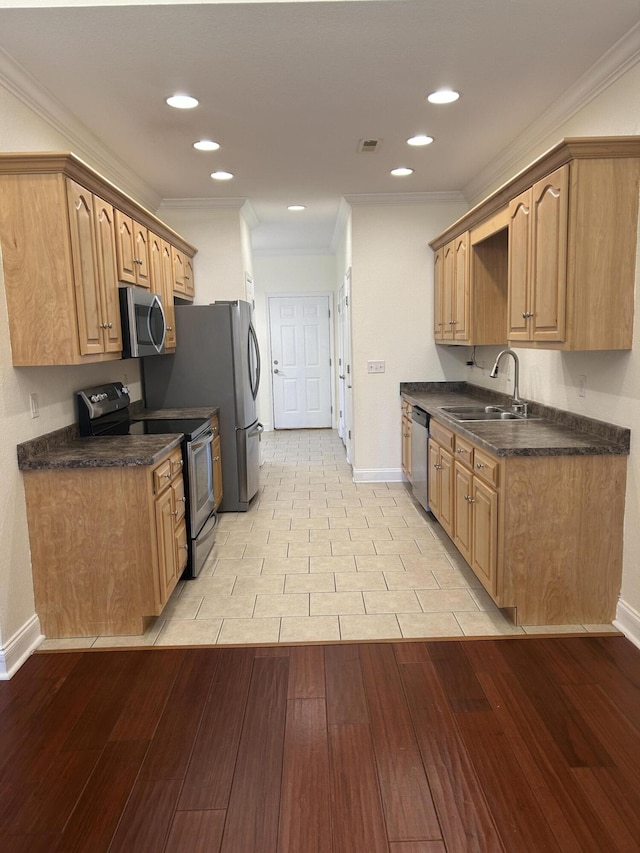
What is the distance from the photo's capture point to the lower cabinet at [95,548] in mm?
2734

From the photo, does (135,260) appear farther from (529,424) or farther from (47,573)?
(529,424)

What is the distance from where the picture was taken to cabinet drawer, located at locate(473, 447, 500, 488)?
112 inches

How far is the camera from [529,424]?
11.3ft

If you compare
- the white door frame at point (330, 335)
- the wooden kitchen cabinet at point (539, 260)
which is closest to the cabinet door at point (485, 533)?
the wooden kitchen cabinet at point (539, 260)

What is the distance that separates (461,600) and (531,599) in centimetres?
43

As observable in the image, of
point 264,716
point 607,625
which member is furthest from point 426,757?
point 607,625

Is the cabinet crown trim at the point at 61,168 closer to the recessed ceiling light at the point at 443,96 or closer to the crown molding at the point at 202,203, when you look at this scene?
the recessed ceiling light at the point at 443,96

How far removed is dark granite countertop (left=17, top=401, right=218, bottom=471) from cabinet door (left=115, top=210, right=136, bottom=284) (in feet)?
3.00

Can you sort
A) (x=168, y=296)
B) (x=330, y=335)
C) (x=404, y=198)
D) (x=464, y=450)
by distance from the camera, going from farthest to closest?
1. (x=330, y=335)
2. (x=404, y=198)
3. (x=168, y=296)
4. (x=464, y=450)

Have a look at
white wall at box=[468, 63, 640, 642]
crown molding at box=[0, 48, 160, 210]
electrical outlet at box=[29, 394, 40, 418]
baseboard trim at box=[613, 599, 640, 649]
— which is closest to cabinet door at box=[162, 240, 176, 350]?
crown molding at box=[0, 48, 160, 210]

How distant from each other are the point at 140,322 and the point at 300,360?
5.44 m

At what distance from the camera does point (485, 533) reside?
3014mm

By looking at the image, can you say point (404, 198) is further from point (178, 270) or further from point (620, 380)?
point (620, 380)

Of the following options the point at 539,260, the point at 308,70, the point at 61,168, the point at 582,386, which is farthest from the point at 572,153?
the point at 61,168
